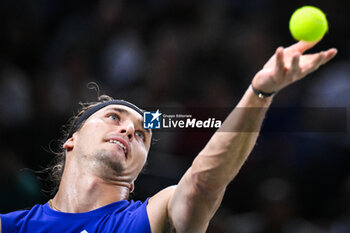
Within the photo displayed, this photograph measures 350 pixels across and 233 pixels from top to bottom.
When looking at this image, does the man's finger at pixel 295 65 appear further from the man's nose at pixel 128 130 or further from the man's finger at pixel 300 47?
the man's nose at pixel 128 130

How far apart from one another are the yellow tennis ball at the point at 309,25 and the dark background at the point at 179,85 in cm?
194

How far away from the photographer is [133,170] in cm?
277

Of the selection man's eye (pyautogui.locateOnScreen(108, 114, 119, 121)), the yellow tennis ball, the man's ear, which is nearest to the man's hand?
the yellow tennis ball

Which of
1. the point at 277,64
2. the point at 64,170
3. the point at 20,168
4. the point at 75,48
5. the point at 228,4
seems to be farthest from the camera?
the point at 228,4

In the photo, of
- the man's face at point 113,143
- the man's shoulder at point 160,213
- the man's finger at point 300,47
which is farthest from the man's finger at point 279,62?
the man's face at point 113,143

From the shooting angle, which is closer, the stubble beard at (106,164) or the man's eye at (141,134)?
the stubble beard at (106,164)

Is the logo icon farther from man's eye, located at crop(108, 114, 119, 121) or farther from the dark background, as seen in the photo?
the dark background

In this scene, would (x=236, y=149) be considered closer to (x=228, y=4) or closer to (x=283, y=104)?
(x=283, y=104)

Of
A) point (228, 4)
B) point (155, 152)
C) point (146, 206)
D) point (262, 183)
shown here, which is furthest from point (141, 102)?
point (146, 206)

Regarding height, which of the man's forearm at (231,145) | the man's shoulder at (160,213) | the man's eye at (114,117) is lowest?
the man's shoulder at (160,213)

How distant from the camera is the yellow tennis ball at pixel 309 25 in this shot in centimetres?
210

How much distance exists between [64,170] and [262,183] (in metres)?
1.70

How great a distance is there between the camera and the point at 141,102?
442 centimetres

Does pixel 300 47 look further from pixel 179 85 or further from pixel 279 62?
pixel 179 85
